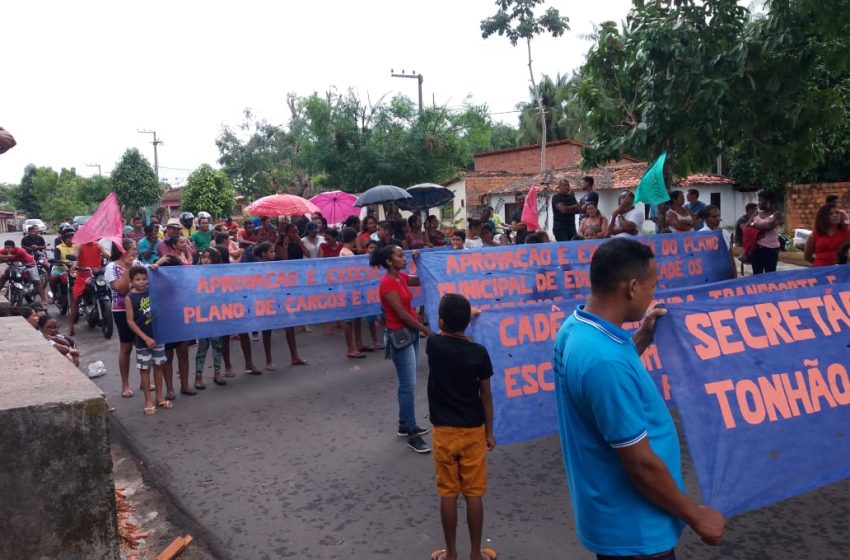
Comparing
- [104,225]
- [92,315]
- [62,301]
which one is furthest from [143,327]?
[62,301]

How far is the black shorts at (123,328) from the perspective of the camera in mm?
6777

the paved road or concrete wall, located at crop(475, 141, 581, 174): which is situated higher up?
concrete wall, located at crop(475, 141, 581, 174)

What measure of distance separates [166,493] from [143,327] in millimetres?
2361

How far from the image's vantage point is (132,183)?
40.1 meters

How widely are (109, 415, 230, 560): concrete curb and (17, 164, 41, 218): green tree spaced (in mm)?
93648

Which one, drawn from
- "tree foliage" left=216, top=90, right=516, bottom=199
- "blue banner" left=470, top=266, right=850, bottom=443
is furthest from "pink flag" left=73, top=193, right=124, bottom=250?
"tree foliage" left=216, top=90, right=516, bottom=199

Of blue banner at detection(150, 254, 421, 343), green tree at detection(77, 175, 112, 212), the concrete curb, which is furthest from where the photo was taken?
green tree at detection(77, 175, 112, 212)

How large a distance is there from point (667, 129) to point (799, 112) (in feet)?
5.43

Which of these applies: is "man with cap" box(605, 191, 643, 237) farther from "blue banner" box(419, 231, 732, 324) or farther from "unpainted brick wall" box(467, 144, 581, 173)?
"unpainted brick wall" box(467, 144, 581, 173)

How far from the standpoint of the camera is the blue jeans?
17.7ft

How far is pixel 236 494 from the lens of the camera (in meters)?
4.74

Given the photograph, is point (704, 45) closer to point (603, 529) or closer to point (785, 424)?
point (785, 424)

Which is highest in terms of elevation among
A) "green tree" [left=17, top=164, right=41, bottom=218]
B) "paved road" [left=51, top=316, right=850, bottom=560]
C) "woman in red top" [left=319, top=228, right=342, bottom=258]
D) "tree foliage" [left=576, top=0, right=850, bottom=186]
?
"green tree" [left=17, top=164, right=41, bottom=218]

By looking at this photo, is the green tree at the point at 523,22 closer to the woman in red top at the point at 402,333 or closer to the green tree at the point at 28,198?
the woman in red top at the point at 402,333
